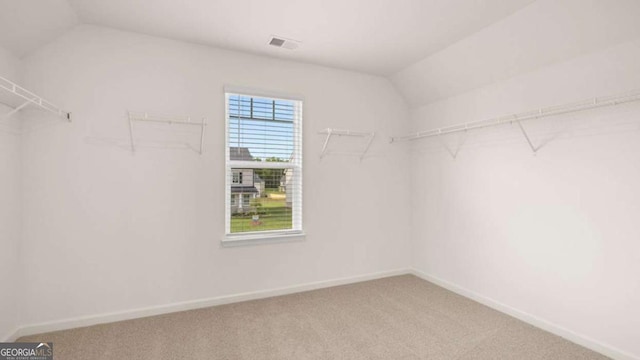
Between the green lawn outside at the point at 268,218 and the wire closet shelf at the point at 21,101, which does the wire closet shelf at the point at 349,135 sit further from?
the wire closet shelf at the point at 21,101

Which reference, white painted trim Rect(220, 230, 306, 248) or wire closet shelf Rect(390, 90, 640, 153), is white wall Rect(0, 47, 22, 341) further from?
wire closet shelf Rect(390, 90, 640, 153)

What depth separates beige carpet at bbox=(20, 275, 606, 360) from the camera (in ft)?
7.50

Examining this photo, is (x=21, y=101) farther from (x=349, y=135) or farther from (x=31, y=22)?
(x=349, y=135)

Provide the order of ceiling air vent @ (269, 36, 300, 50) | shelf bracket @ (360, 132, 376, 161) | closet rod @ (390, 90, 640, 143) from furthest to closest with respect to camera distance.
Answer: shelf bracket @ (360, 132, 376, 161)
ceiling air vent @ (269, 36, 300, 50)
closet rod @ (390, 90, 640, 143)

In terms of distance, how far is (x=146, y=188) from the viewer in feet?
9.49

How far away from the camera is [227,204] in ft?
10.6

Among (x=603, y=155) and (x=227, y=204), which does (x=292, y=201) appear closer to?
(x=227, y=204)

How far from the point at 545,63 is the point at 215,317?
11.9 feet

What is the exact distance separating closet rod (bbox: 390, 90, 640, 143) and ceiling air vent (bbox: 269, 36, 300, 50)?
70.6 inches

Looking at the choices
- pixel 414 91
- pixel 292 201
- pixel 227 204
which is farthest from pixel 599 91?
pixel 227 204

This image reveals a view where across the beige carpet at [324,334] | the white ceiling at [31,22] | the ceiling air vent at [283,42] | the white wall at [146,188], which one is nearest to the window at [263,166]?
the white wall at [146,188]

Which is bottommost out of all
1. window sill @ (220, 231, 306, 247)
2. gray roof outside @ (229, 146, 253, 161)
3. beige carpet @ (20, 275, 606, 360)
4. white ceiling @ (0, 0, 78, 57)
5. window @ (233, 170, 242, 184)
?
beige carpet @ (20, 275, 606, 360)

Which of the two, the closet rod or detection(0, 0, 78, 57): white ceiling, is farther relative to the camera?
the closet rod

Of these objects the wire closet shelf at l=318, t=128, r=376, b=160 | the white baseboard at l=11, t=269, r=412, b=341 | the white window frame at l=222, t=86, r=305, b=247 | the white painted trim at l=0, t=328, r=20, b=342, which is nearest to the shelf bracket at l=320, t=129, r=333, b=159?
the wire closet shelf at l=318, t=128, r=376, b=160
